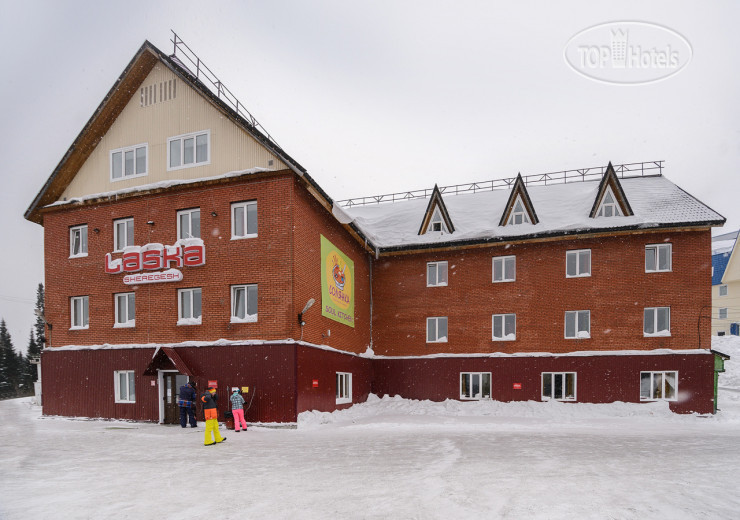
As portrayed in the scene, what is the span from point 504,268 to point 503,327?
2.85 m

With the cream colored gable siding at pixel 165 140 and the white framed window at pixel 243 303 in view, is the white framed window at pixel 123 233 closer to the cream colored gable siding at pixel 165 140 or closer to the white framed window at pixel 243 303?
the cream colored gable siding at pixel 165 140

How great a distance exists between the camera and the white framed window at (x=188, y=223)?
64.9 ft

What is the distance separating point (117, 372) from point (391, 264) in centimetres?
1366

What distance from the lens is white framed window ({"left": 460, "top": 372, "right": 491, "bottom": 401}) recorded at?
24609mm

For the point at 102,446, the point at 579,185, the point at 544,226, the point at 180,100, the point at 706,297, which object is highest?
the point at 180,100

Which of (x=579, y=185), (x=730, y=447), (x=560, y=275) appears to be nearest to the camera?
(x=730, y=447)

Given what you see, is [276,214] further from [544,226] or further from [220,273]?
[544,226]

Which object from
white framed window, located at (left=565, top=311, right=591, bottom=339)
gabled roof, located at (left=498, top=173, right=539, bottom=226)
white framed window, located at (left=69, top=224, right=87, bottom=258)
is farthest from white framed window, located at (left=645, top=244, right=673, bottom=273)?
white framed window, located at (left=69, top=224, right=87, bottom=258)

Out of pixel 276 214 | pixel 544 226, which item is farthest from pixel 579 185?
pixel 276 214

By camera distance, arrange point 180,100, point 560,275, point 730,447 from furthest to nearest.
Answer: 1. point 560,275
2. point 180,100
3. point 730,447

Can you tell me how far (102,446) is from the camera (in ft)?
43.3

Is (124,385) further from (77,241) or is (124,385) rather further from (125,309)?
(77,241)

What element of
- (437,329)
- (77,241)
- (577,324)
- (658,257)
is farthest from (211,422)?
(658,257)

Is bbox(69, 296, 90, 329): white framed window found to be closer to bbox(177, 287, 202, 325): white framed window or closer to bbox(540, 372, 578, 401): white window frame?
bbox(177, 287, 202, 325): white framed window
